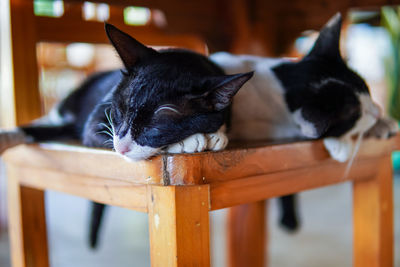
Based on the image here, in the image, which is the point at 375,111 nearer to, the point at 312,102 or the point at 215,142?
the point at 312,102

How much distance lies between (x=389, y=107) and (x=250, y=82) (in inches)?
101

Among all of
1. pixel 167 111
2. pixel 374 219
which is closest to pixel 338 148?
pixel 374 219

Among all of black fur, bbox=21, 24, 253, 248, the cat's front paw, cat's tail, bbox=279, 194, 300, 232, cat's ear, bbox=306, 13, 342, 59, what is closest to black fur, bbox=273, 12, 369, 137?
cat's ear, bbox=306, 13, 342, 59

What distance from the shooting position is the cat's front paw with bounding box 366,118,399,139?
0.87 metres

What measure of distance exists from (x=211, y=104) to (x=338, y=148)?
1.09 feet

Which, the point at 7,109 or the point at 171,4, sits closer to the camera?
the point at 7,109

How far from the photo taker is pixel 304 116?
0.79 metres

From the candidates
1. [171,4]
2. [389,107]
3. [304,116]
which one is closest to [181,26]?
[171,4]

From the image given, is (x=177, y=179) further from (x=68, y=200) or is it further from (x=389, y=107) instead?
(x=389, y=107)

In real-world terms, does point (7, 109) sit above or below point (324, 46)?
below

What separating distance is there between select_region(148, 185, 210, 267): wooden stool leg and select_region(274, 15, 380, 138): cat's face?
33 cm

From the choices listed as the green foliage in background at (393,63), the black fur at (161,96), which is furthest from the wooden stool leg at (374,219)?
the green foliage in background at (393,63)

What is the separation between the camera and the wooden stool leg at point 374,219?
36.7 inches

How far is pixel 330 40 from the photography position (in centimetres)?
84
